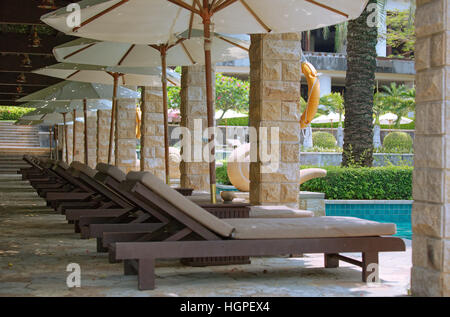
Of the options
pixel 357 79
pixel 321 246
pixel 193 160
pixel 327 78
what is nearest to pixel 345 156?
pixel 357 79

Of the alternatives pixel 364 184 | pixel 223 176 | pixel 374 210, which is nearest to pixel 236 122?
pixel 223 176

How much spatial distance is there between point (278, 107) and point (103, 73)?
17.4 ft

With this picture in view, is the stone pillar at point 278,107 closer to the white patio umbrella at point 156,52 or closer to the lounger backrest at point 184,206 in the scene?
the white patio umbrella at point 156,52

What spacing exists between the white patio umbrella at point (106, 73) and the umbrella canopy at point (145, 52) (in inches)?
6.7

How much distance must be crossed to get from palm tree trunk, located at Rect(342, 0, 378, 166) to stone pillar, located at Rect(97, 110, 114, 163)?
7.89 m

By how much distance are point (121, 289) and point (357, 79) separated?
11237mm

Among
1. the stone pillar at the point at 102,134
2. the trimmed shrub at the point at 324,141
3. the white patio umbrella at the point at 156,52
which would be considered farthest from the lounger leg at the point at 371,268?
the trimmed shrub at the point at 324,141

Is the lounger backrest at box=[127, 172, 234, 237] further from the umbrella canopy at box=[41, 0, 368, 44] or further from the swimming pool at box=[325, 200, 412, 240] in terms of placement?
the swimming pool at box=[325, 200, 412, 240]

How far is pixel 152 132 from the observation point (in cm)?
1370

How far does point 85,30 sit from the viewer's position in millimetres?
6723

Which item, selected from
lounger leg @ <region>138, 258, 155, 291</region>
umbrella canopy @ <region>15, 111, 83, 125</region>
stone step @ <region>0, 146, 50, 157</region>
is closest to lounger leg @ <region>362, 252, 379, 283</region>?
lounger leg @ <region>138, 258, 155, 291</region>

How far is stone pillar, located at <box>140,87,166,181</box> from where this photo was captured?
13664mm

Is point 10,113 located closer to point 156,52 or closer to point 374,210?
point 374,210

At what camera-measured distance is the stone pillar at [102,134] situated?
18750mm
